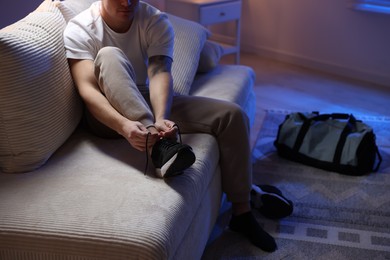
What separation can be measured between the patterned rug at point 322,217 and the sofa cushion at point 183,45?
0.57 meters

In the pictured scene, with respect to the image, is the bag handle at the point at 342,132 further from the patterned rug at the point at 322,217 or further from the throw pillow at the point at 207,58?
the throw pillow at the point at 207,58

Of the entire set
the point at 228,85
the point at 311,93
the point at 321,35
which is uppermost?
the point at 228,85

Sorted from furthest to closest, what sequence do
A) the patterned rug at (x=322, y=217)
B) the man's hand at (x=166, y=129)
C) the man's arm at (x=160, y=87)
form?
the patterned rug at (x=322, y=217)
the man's arm at (x=160, y=87)
the man's hand at (x=166, y=129)

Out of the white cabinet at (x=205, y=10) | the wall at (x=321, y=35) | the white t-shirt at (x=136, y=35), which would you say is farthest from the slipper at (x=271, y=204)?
the wall at (x=321, y=35)

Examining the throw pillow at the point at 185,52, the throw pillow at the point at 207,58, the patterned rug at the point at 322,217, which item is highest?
the throw pillow at the point at 185,52

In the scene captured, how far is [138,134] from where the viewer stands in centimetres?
A: 150

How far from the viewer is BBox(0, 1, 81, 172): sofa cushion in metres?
1.44

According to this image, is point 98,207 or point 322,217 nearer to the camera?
point 98,207

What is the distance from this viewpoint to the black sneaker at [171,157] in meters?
1.43

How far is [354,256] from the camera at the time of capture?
177 cm

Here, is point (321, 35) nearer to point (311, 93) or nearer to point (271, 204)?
point (311, 93)

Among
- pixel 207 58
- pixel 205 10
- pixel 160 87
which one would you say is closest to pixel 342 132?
pixel 207 58

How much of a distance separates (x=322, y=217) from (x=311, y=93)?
1452 mm

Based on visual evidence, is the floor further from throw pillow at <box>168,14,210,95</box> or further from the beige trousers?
the beige trousers
